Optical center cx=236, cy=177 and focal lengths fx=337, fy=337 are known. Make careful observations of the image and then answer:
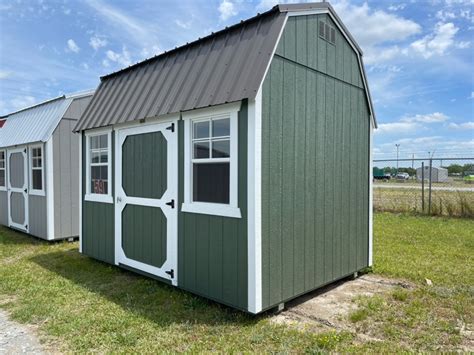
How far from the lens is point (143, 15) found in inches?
244

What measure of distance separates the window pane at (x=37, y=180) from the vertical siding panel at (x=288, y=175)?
20.3ft

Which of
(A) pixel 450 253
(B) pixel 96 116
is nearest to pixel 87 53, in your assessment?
(B) pixel 96 116

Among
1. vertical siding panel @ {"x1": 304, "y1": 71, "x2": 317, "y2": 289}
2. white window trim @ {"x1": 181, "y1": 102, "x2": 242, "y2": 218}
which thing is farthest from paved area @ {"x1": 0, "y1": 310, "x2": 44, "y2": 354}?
vertical siding panel @ {"x1": 304, "y1": 71, "x2": 317, "y2": 289}

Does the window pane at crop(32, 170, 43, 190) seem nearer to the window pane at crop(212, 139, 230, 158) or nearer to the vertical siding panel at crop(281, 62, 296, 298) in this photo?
the window pane at crop(212, 139, 230, 158)

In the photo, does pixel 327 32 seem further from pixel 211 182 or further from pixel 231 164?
pixel 211 182

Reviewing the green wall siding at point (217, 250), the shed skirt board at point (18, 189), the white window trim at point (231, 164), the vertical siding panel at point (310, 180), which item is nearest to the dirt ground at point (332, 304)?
the vertical siding panel at point (310, 180)

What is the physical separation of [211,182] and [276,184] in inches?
28.0

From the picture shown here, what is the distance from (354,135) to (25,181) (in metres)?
7.50

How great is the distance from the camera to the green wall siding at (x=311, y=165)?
3.32 metres

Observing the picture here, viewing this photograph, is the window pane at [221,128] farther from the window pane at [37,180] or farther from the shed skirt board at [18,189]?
the shed skirt board at [18,189]

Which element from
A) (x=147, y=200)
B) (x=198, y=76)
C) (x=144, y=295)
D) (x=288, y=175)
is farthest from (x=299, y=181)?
(x=144, y=295)

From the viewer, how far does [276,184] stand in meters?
3.35

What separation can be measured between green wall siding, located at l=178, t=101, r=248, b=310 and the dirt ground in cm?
55

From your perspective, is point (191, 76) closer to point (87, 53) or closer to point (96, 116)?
point (96, 116)
